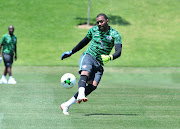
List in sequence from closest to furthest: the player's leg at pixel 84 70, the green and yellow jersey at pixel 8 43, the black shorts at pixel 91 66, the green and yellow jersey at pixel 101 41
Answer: the player's leg at pixel 84 70, the black shorts at pixel 91 66, the green and yellow jersey at pixel 101 41, the green and yellow jersey at pixel 8 43

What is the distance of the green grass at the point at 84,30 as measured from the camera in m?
28.8

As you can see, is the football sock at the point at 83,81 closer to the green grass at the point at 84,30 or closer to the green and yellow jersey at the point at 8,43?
the green and yellow jersey at the point at 8,43

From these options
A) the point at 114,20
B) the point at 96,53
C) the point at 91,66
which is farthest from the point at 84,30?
the point at 91,66

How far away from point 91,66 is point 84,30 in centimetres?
2457

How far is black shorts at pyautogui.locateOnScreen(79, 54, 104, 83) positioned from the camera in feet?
30.3

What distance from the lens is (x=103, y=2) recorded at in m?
39.1

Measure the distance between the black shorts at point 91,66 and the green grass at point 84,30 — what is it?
1728cm

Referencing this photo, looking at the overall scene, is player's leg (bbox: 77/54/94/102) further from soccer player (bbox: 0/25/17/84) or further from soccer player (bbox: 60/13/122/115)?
soccer player (bbox: 0/25/17/84)

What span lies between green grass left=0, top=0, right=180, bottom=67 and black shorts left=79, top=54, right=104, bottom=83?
56.7 feet

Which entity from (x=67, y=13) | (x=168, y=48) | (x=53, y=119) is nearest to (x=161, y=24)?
(x=168, y=48)

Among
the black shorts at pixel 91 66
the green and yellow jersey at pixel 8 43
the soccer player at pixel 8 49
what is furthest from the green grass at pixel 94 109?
the green and yellow jersey at pixel 8 43

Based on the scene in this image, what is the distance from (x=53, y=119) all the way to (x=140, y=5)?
31.6 meters

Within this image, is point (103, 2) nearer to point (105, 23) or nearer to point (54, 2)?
point (54, 2)

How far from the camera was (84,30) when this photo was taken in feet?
111
